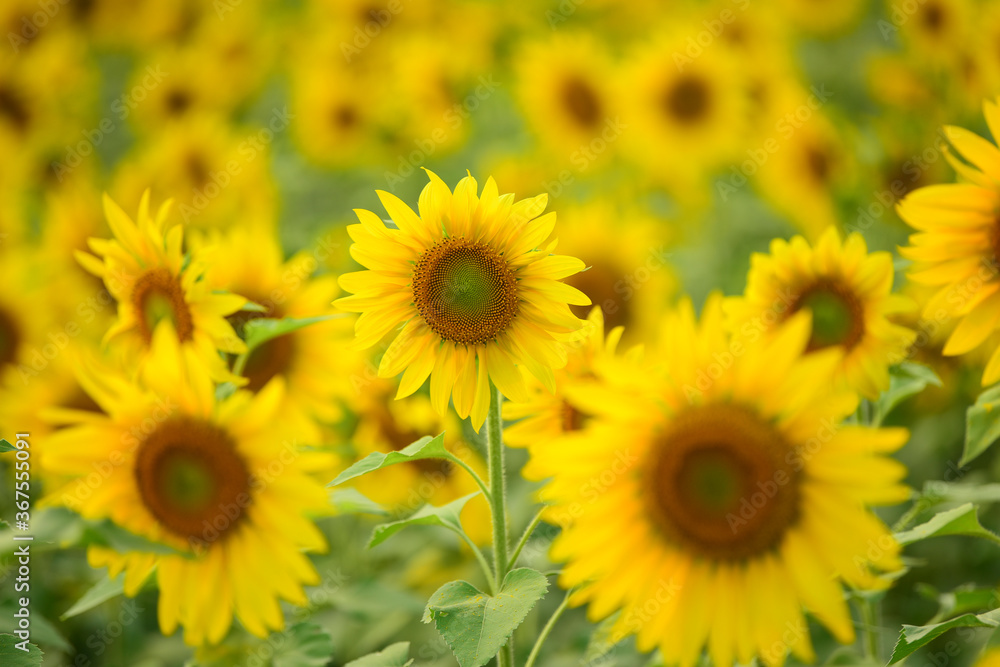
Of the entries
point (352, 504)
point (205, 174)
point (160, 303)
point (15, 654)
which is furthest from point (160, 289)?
point (205, 174)

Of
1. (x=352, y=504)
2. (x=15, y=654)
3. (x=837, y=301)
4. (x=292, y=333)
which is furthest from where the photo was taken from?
(x=292, y=333)

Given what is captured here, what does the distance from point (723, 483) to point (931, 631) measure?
448 mm

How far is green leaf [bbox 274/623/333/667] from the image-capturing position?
1698 mm

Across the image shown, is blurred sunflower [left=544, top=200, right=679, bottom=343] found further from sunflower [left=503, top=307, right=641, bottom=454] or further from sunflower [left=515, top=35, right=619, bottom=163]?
sunflower [left=503, top=307, right=641, bottom=454]

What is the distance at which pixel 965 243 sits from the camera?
1.53 metres

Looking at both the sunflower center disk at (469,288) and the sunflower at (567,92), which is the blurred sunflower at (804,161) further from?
the sunflower center disk at (469,288)

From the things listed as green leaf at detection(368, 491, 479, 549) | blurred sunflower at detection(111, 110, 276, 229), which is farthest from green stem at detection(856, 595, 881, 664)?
blurred sunflower at detection(111, 110, 276, 229)

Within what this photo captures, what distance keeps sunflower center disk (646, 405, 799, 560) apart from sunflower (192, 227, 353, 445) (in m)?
1.09

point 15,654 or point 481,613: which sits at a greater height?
point 15,654

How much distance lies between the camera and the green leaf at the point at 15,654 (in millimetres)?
1376

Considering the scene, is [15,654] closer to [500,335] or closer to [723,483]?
[500,335]

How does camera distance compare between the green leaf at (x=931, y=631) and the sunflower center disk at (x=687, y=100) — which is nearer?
the green leaf at (x=931, y=631)

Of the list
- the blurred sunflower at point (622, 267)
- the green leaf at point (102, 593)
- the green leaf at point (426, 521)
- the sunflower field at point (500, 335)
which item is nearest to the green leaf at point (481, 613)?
the sunflower field at point (500, 335)

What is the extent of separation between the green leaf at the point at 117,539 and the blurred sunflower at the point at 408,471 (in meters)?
1.40
